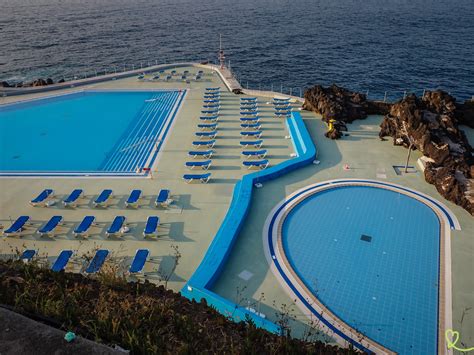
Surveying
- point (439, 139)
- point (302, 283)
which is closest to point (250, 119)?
point (439, 139)

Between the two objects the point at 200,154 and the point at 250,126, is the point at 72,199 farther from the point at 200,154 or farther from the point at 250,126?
the point at 250,126

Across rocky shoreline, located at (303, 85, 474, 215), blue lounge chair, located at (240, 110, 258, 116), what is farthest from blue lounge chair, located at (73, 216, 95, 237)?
rocky shoreline, located at (303, 85, 474, 215)

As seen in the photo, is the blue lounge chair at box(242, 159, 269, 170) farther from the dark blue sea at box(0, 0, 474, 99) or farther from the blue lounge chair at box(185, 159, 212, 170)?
the dark blue sea at box(0, 0, 474, 99)

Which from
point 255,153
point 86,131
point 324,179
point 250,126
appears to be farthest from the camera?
point 86,131

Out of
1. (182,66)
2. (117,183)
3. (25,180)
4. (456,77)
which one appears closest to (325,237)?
A: (117,183)

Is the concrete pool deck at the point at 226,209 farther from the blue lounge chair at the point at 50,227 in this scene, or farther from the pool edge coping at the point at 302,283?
the blue lounge chair at the point at 50,227

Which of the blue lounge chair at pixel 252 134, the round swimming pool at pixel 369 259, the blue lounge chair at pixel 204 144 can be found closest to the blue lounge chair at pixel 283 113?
the blue lounge chair at pixel 252 134
